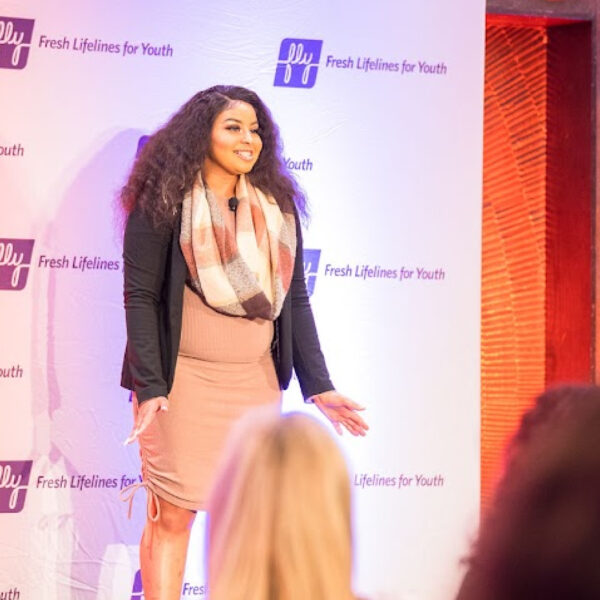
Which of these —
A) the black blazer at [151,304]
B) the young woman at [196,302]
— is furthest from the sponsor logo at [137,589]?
the black blazer at [151,304]

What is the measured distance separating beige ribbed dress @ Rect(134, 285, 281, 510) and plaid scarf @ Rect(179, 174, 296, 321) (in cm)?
6

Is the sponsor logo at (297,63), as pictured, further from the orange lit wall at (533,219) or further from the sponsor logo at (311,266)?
the orange lit wall at (533,219)

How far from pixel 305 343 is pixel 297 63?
52.3 inches

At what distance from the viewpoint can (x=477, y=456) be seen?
176 inches

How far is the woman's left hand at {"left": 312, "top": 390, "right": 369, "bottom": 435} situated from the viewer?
11.7 feet

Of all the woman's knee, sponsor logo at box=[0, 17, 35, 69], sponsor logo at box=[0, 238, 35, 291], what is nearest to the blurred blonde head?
the woman's knee

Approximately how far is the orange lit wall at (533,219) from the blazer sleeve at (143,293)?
7.11 feet

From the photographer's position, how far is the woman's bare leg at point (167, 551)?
342cm

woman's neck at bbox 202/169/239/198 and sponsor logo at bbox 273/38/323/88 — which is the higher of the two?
sponsor logo at bbox 273/38/323/88

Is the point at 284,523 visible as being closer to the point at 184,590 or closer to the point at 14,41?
the point at 184,590

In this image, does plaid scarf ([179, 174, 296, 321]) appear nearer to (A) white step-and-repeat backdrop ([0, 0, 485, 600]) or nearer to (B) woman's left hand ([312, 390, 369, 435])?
(B) woman's left hand ([312, 390, 369, 435])

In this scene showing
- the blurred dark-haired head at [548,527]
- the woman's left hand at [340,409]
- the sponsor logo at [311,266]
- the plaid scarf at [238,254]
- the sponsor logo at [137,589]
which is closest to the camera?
the blurred dark-haired head at [548,527]

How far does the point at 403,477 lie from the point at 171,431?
1.33m

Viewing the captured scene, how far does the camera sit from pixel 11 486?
4.09 meters
